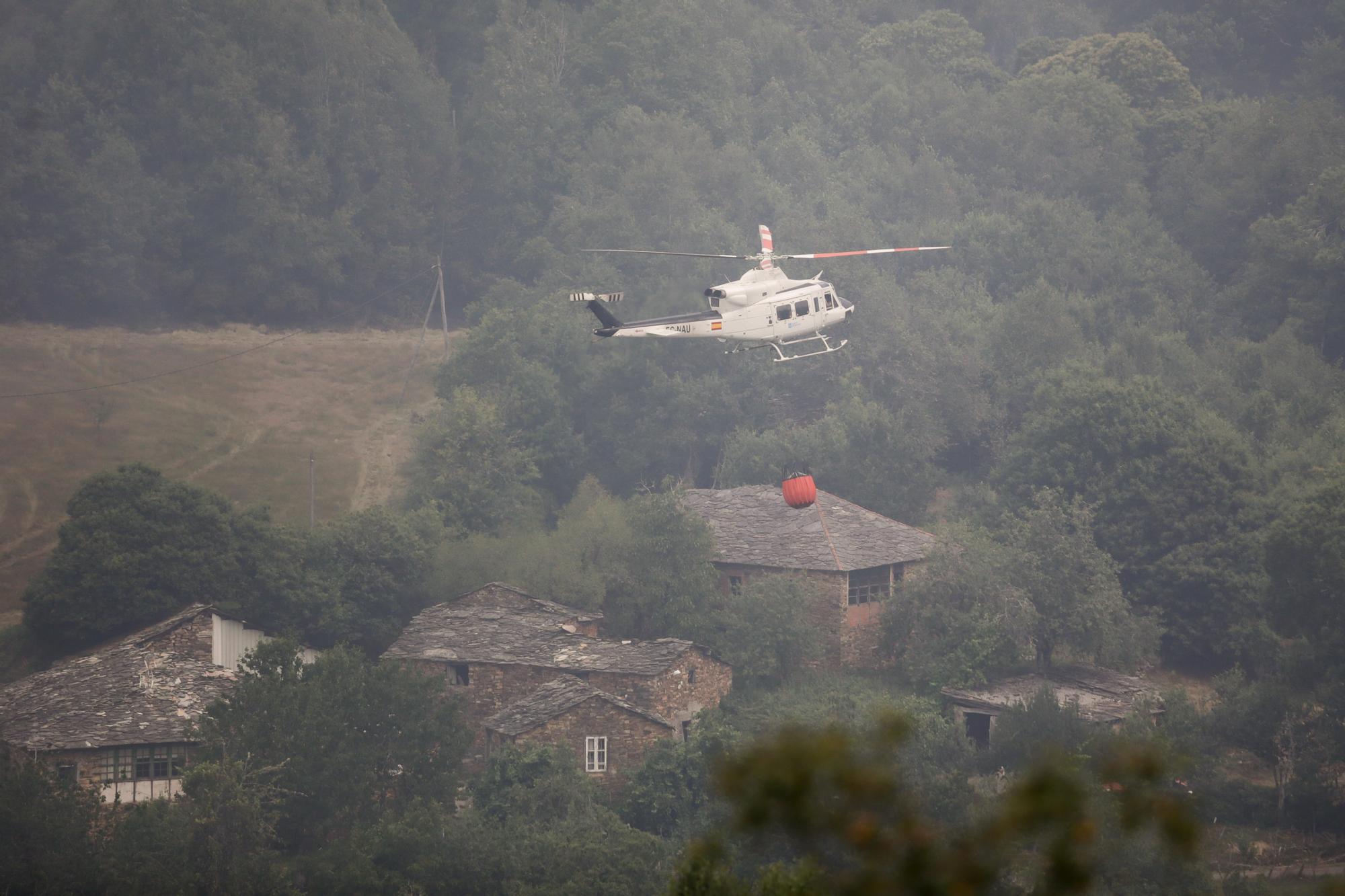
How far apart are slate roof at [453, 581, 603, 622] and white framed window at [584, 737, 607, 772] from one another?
6822 millimetres

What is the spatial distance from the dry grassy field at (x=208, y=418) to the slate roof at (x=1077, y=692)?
3018 cm

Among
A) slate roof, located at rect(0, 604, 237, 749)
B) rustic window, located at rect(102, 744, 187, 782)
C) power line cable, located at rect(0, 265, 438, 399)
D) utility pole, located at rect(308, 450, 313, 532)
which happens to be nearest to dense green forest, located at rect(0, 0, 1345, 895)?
power line cable, located at rect(0, 265, 438, 399)

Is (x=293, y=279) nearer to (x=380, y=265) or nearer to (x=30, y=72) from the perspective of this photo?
(x=380, y=265)

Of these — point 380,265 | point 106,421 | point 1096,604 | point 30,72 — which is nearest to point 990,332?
point 1096,604

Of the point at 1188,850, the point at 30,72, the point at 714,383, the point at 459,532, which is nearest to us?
the point at 1188,850

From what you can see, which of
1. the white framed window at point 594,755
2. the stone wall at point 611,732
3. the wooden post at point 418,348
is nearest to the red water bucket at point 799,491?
the stone wall at point 611,732

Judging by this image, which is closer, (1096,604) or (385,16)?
(1096,604)

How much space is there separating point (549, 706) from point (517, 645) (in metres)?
4.43

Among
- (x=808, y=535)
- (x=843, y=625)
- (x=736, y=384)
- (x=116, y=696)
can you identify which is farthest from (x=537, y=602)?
(x=736, y=384)

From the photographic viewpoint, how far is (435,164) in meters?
82.1

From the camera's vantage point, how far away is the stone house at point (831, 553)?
145ft

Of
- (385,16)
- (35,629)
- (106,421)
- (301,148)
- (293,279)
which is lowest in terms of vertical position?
(35,629)

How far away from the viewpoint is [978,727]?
40.8 metres

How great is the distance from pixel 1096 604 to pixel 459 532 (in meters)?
22.7
